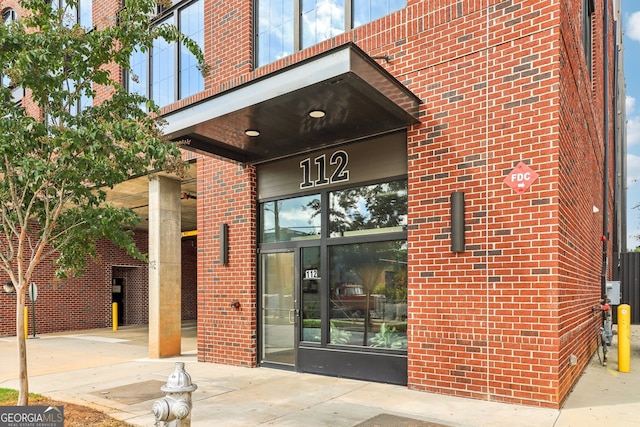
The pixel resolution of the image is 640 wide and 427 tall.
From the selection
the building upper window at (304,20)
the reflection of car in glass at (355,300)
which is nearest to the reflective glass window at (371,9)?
the building upper window at (304,20)

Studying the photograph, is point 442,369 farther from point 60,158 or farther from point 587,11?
point 587,11

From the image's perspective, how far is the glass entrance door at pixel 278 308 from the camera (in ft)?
27.0

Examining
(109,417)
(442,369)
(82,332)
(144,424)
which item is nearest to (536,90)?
(442,369)

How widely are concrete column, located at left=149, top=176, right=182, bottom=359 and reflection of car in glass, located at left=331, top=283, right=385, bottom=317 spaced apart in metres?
4.17

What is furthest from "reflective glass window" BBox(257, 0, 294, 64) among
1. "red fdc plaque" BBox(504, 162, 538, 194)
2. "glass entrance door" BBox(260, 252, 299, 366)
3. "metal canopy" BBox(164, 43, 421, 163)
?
"red fdc plaque" BBox(504, 162, 538, 194)

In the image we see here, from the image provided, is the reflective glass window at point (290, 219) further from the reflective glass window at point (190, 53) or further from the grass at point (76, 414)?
the grass at point (76, 414)

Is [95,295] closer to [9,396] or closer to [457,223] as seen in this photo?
[9,396]

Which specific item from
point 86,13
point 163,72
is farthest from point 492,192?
point 86,13

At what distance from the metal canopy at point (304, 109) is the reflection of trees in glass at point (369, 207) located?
80cm

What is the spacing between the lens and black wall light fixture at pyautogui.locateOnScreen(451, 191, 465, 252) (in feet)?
20.1

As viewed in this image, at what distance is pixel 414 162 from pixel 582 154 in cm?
310

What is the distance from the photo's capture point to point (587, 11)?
10211 mm

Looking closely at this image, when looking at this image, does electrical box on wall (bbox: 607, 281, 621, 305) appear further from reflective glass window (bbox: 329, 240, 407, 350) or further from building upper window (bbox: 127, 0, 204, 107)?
building upper window (bbox: 127, 0, 204, 107)

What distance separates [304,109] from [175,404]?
3.85 m
